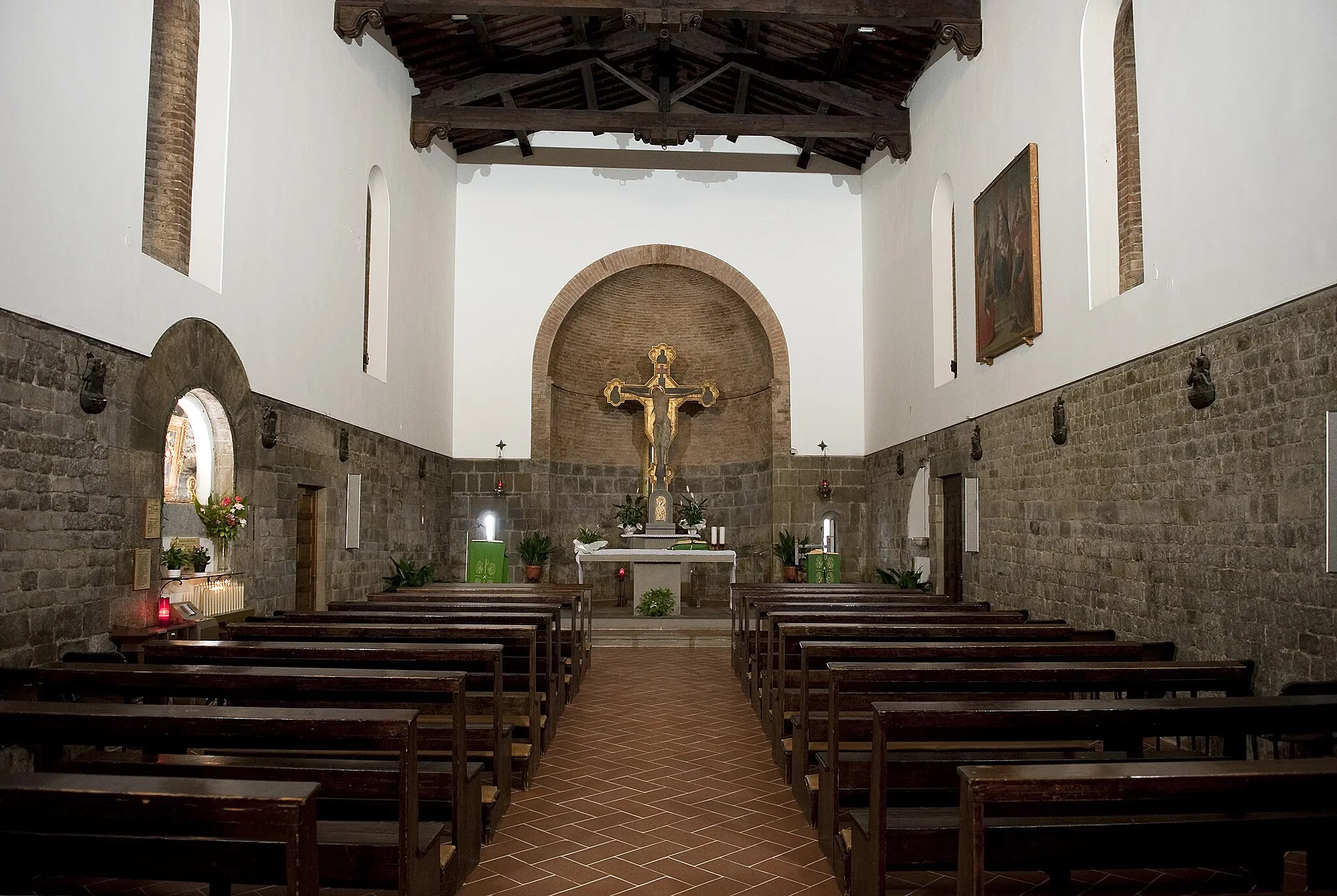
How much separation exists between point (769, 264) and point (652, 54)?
3.81m

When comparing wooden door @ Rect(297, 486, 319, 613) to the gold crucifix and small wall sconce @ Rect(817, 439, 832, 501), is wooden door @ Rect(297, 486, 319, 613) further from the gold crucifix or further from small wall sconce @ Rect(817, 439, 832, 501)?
small wall sconce @ Rect(817, 439, 832, 501)

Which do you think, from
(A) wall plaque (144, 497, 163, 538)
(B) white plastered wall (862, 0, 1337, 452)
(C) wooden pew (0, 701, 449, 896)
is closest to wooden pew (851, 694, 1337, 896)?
(C) wooden pew (0, 701, 449, 896)

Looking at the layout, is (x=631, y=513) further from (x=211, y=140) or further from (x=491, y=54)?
(x=211, y=140)

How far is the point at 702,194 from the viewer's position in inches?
631

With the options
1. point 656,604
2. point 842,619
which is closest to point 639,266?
point 656,604

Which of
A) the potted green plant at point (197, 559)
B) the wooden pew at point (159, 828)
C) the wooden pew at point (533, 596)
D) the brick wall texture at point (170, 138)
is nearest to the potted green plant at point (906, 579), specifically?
the wooden pew at point (533, 596)

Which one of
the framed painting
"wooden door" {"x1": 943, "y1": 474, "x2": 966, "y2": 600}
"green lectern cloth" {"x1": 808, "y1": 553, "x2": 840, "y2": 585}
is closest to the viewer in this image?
the framed painting

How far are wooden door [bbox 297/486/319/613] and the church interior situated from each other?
5cm

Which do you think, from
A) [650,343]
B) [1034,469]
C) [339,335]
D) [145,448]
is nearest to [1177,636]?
[1034,469]

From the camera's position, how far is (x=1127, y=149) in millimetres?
7820

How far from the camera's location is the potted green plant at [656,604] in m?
12.5

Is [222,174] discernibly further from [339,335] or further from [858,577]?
[858,577]

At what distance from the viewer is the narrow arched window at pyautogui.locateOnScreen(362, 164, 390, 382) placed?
39.6 feet

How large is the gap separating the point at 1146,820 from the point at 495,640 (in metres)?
3.59
